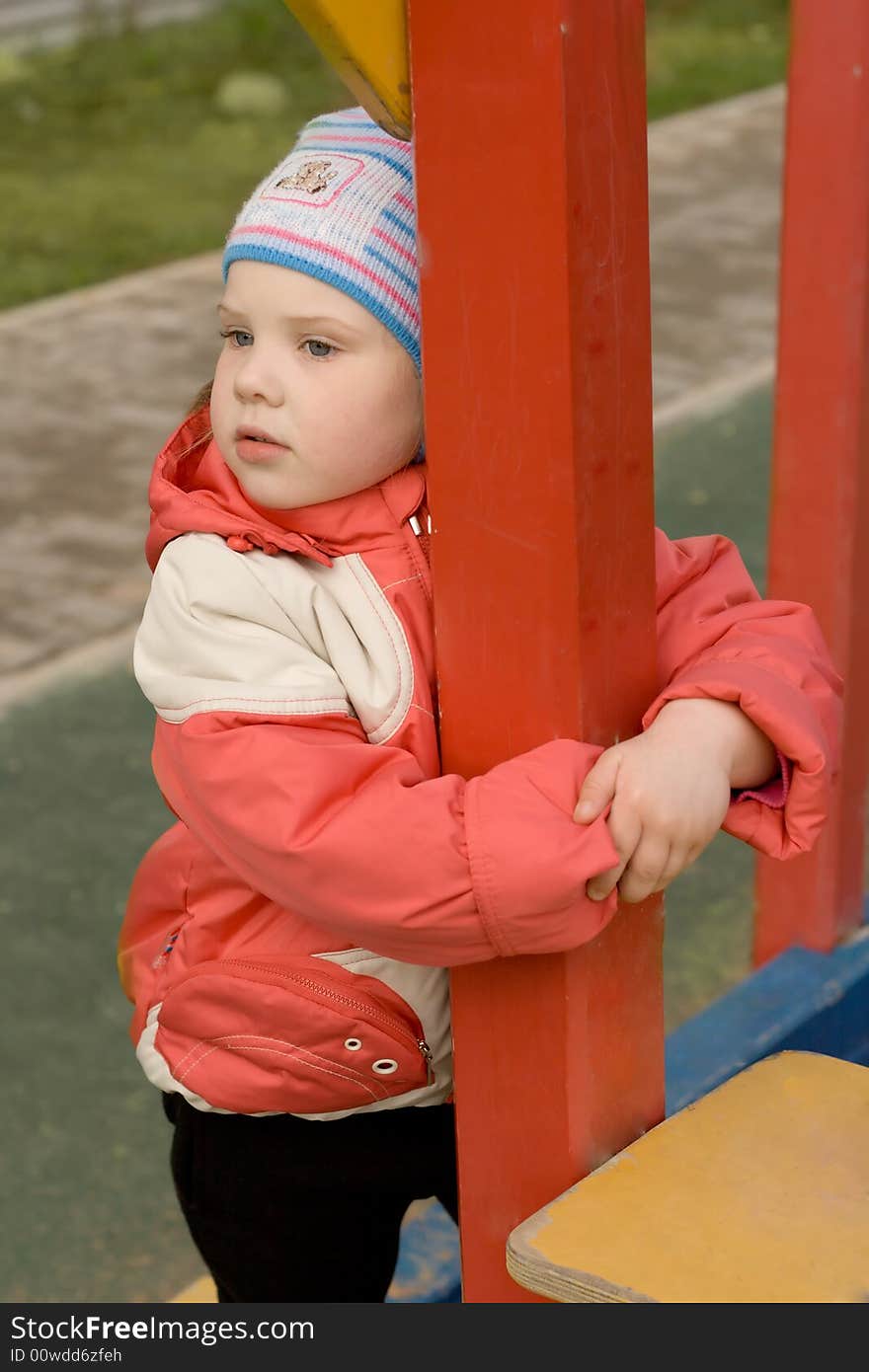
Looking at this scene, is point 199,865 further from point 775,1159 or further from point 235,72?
point 235,72

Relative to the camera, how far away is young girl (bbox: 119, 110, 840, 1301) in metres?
1.32

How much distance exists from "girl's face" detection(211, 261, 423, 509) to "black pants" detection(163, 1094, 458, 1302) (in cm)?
57

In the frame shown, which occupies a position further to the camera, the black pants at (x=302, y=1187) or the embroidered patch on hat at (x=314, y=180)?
the black pants at (x=302, y=1187)

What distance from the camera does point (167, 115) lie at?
8953 mm

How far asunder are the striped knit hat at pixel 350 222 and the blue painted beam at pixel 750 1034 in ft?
3.95

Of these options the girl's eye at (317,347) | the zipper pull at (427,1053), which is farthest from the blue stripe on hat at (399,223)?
the zipper pull at (427,1053)

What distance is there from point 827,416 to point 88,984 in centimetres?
142

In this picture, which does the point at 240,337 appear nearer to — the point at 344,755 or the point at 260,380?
the point at 260,380

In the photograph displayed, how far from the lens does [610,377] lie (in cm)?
127

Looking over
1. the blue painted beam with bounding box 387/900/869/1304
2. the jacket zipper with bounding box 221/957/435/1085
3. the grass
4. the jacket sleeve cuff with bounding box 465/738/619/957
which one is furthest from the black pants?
the grass

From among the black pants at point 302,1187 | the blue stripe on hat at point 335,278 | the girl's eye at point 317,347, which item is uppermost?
the blue stripe on hat at point 335,278

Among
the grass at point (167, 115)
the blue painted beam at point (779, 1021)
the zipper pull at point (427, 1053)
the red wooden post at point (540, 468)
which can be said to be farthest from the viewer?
the grass at point (167, 115)

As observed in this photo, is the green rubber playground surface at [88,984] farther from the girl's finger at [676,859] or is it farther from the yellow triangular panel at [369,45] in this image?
the yellow triangular panel at [369,45]

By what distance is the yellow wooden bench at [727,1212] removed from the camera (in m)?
1.33
